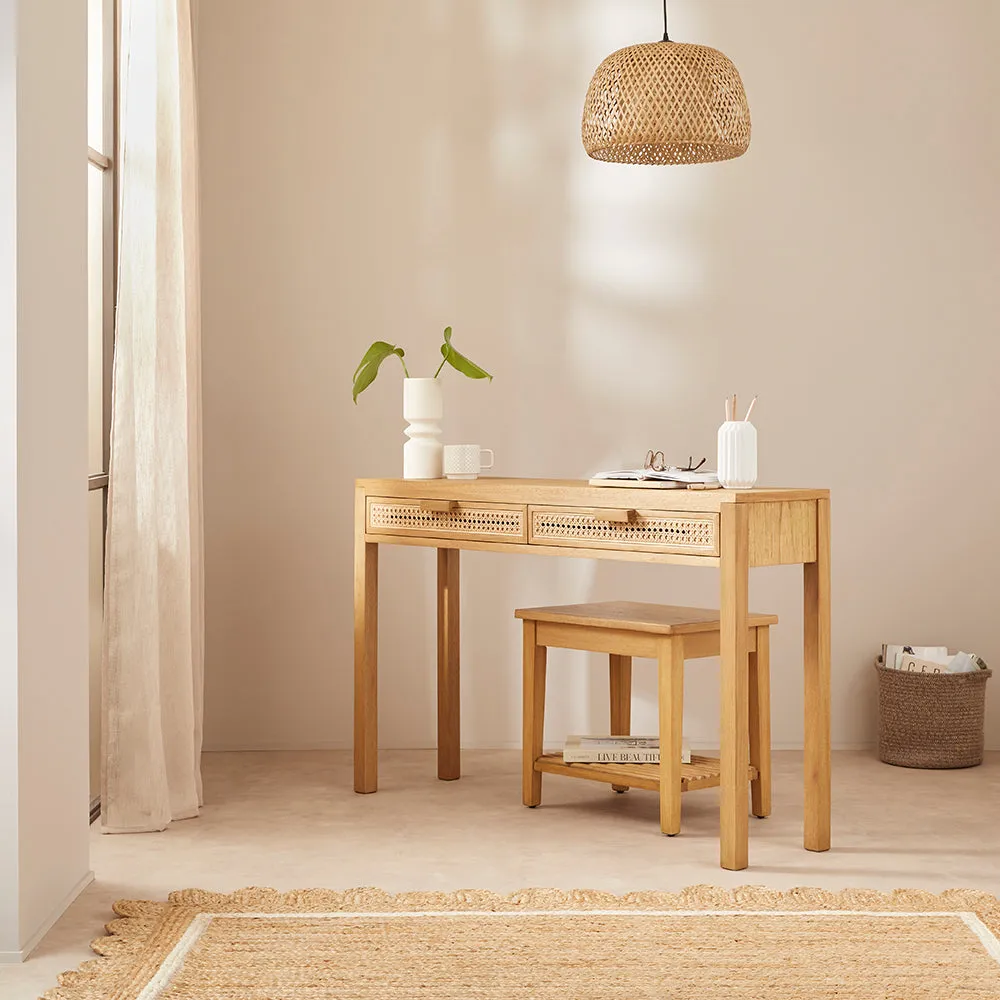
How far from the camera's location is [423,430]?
338 cm

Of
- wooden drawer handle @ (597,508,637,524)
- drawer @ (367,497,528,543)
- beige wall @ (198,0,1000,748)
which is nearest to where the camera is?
wooden drawer handle @ (597,508,637,524)

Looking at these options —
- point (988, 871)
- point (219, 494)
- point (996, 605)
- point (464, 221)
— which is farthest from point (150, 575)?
point (996, 605)

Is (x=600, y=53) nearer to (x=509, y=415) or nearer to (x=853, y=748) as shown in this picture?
(x=509, y=415)

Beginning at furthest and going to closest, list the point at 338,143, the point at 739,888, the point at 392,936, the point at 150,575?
1. the point at 338,143
2. the point at 150,575
3. the point at 739,888
4. the point at 392,936

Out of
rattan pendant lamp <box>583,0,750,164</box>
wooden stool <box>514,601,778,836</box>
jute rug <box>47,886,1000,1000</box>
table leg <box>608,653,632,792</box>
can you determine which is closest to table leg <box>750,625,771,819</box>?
wooden stool <box>514,601,778,836</box>

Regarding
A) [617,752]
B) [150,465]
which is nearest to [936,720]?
[617,752]

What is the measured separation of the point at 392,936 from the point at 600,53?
2681 millimetres

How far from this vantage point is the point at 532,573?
3.95 metres

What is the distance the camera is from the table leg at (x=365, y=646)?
3.39 metres

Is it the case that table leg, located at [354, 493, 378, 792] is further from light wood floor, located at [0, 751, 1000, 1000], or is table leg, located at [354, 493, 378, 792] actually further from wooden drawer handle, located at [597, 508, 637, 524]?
wooden drawer handle, located at [597, 508, 637, 524]

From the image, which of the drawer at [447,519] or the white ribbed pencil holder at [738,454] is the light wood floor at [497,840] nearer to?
the drawer at [447,519]

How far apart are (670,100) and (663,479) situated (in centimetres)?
81

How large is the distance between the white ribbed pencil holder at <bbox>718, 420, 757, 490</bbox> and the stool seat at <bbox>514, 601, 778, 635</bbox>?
0.36 m

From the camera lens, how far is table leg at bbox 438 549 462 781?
3.54 metres
